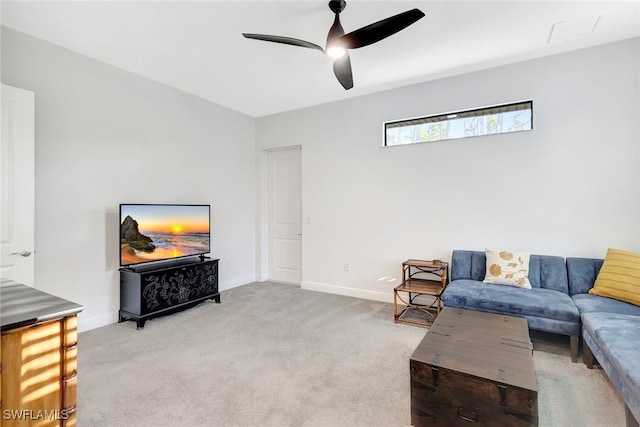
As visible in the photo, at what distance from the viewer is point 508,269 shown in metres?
3.02

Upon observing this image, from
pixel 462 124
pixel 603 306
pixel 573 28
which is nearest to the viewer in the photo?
pixel 603 306

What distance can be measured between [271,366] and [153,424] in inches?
33.6

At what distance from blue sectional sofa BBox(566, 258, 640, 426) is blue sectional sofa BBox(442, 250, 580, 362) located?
81 mm

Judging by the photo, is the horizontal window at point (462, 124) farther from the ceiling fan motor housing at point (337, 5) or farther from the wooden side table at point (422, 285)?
the ceiling fan motor housing at point (337, 5)

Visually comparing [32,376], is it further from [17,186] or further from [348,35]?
[348,35]

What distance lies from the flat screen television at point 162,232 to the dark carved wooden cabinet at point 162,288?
15 centimetres

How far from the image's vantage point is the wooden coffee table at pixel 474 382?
1.39 meters

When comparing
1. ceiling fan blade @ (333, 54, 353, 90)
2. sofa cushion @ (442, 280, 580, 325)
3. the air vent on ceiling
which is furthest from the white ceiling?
sofa cushion @ (442, 280, 580, 325)

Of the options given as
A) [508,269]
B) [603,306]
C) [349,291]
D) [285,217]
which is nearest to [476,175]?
[508,269]

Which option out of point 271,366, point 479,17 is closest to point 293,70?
point 479,17

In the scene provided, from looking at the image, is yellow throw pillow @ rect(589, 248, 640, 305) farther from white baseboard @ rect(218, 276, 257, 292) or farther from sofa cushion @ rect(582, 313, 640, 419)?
white baseboard @ rect(218, 276, 257, 292)

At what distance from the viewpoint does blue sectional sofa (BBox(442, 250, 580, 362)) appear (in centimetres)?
243

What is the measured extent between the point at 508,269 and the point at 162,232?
3727 mm

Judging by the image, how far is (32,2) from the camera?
7.47 ft
